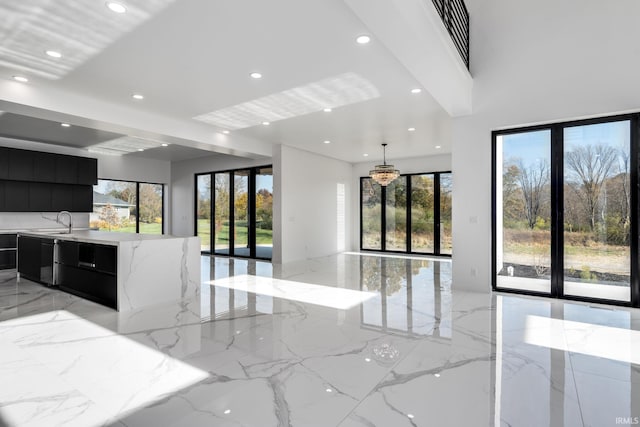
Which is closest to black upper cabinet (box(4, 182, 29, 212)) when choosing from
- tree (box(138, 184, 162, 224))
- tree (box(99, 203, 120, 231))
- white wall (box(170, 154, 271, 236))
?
tree (box(99, 203, 120, 231))

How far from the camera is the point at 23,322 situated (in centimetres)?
381

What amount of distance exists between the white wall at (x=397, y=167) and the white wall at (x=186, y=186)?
Result: 12.8ft

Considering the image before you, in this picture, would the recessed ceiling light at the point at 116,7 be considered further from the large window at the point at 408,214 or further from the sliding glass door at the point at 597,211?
the large window at the point at 408,214

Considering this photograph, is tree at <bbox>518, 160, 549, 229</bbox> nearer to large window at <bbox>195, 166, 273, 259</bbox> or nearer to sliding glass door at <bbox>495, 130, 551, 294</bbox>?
sliding glass door at <bbox>495, 130, 551, 294</bbox>

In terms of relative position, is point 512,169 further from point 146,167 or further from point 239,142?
point 146,167

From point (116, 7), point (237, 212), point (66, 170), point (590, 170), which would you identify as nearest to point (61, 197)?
point (66, 170)

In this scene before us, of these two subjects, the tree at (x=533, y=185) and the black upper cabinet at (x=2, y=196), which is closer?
the tree at (x=533, y=185)

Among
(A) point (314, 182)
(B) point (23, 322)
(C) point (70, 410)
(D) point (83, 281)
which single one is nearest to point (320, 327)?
(C) point (70, 410)

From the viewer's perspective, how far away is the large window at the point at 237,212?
9109mm

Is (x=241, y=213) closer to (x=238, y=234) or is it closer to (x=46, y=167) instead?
(x=238, y=234)

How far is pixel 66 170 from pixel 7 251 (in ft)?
6.57

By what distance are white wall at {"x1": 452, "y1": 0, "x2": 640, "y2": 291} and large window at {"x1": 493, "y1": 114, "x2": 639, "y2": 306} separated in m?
0.22

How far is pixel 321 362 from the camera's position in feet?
8.99

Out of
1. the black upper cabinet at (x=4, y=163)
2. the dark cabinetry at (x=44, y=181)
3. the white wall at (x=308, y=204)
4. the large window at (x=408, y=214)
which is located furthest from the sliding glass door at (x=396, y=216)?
the black upper cabinet at (x=4, y=163)
